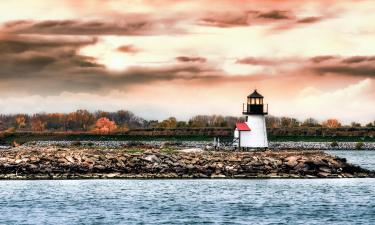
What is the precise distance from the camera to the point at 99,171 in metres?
58.4

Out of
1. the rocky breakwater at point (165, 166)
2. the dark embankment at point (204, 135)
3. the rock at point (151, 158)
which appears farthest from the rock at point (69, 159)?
the dark embankment at point (204, 135)

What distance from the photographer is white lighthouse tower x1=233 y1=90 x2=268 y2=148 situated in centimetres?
6850

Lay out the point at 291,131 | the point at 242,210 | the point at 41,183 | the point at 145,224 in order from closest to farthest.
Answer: the point at 145,224, the point at 242,210, the point at 41,183, the point at 291,131

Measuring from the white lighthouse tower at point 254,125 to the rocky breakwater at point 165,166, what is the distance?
21.1 ft

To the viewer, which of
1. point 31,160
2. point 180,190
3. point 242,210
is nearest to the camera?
point 242,210

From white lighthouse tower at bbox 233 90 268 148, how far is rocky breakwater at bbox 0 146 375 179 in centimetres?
643

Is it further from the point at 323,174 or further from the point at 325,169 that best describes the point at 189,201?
the point at 325,169

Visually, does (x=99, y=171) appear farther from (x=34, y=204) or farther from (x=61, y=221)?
(x=61, y=221)

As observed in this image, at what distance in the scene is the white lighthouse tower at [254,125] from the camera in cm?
6850

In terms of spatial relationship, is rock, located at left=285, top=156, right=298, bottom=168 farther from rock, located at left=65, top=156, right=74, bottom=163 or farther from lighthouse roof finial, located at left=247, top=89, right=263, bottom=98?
rock, located at left=65, top=156, right=74, bottom=163

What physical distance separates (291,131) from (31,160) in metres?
115

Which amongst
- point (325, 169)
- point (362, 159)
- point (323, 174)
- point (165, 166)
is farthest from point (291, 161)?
point (362, 159)

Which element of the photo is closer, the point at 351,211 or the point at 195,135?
the point at 351,211

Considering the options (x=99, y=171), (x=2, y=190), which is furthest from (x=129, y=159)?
(x=2, y=190)
